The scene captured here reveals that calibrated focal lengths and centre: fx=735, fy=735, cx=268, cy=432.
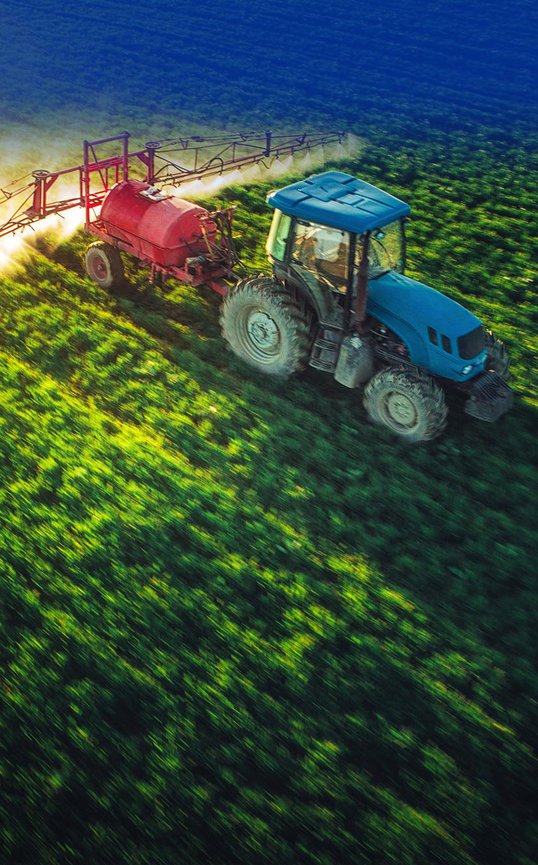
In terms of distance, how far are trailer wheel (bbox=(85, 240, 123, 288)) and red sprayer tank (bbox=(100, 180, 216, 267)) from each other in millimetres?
349

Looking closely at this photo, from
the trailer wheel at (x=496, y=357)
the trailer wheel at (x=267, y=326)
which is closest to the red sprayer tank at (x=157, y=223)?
the trailer wheel at (x=267, y=326)

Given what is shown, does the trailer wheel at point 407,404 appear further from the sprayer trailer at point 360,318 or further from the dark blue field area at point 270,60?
the dark blue field area at point 270,60

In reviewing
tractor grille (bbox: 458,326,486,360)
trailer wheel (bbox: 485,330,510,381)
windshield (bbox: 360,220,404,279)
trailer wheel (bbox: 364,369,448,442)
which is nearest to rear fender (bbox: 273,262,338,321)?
windshield (bbox: 360,220,404,279)

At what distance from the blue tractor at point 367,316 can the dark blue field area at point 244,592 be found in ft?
0.70

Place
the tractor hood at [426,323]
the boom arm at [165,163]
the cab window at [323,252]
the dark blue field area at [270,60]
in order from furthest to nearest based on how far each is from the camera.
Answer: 1. the dark blue field area at [270,60]
2. the boom arm at [165,163]
3. the cab window at [323,252]
4. the tractor hood at [426,323]

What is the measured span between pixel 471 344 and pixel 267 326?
2667 millimetres

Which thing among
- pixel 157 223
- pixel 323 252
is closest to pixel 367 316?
pixel 323 252

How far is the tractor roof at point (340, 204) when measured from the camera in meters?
8.80

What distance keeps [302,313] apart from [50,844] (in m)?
6.48

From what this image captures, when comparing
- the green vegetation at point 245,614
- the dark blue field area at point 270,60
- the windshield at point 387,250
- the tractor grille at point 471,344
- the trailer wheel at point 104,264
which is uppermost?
the dark blue field area at point 270,60

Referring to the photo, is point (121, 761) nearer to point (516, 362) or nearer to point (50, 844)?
point (50, 844)

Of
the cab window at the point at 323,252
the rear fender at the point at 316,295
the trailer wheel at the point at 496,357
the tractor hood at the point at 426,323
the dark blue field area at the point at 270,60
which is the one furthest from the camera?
the dark blue field area at the point at 270,60

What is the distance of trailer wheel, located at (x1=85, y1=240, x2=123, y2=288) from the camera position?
37.7ft

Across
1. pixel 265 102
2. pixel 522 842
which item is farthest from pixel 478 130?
pixel 522 842
